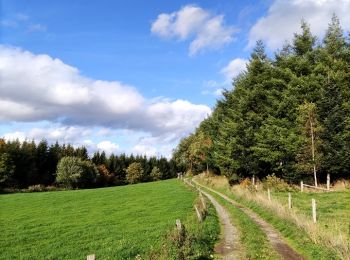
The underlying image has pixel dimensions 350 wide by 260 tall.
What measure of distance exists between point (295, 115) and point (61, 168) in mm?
69079

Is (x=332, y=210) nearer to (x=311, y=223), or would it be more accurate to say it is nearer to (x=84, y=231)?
(x=311, y=223)

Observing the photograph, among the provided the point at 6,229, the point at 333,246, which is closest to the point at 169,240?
the point at 333,246

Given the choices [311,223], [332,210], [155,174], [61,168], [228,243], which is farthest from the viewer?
[155,174]

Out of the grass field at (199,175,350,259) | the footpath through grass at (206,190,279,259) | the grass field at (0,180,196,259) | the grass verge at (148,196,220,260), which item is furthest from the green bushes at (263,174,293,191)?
the grass verge at (148,196,220,260)

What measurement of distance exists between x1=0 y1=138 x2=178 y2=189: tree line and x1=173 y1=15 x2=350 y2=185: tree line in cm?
5032

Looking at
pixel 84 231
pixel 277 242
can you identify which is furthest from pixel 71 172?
pixel 277 242

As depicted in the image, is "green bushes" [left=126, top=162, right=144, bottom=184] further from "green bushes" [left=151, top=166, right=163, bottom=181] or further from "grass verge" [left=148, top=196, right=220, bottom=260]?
"grass verge" [left=148, top=196, right=220, bottom=260]

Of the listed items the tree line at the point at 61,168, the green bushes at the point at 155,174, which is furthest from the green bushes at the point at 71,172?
the green bushes at the point at 155,174

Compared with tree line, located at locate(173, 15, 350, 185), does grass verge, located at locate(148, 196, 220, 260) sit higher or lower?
lower

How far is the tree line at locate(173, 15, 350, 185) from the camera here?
45438 millimetres

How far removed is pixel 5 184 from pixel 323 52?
7695 cm

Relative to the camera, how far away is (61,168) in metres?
101

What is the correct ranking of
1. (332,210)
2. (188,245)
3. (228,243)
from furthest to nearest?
(332,210)
(228,243)
(188,245)

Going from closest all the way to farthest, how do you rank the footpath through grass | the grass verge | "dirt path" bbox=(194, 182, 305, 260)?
the grass verge < the footpath through grass < "dirt path" bbox=(194, 182, 305, 260)
